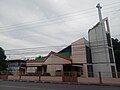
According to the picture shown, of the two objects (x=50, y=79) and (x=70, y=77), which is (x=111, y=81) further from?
(x=50, y=79)

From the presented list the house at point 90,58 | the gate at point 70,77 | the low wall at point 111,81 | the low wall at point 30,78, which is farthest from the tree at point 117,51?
the low wall at point 30,78

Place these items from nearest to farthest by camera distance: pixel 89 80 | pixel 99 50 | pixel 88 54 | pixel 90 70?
1. pixel 89 80
2. pixel 99 50
3. pixel 90 70
4. pixel 88 54

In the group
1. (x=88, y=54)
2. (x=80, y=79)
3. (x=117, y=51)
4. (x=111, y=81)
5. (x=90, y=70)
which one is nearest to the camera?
(x=111, y=81)

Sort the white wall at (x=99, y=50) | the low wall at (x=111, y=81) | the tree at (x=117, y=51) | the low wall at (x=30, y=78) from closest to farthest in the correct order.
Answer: the low wall at (x=111, y=81) < the low wall at (x=30, y=78) < the white wall at (x=99, y=50) < the tree at (x=117, y=51)

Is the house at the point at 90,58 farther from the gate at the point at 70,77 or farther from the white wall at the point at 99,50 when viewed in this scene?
the gate at the point at 70,77

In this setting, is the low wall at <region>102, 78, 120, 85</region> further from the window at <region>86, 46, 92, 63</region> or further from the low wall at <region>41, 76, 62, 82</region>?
the window at <region>86, 46, 92, 63</region>

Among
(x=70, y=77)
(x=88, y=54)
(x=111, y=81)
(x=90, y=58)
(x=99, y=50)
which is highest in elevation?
(x=99, y=50)

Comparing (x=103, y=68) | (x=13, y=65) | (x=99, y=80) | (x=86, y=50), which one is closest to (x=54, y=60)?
(x=86, y=50)

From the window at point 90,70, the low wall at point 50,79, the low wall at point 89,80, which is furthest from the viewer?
the window at point 90,70

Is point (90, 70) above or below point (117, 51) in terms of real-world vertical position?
below

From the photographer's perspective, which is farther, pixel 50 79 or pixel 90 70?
pixel 90 70

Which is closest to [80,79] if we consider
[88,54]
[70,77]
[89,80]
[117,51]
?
[89,80]

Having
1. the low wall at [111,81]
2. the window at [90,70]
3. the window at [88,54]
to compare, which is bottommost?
the low wall at [111,81]

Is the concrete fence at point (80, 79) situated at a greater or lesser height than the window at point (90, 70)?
lesser
